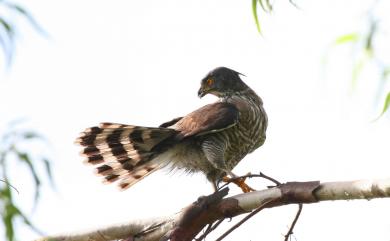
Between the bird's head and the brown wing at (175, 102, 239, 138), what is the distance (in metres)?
0.49

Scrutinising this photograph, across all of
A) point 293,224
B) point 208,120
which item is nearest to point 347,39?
point 293,224

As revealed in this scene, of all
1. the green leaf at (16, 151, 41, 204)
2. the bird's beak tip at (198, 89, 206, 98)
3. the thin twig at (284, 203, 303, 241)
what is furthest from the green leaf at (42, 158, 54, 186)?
the bird's beak tip at (198, 89, 206, 98)

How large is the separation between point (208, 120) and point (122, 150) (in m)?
0.73

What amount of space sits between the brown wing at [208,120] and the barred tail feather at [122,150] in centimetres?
14

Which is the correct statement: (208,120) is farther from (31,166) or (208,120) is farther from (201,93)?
(31,166)

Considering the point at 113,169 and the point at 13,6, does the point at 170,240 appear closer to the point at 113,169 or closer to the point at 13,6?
the point at 13,6

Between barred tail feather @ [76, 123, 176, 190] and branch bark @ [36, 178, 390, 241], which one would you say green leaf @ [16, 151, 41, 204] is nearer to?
branch bark @ [36, 178, 390, 241]

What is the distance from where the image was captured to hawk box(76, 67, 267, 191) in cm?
613

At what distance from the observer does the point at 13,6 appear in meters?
2.71

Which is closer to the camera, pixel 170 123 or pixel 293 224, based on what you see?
pixel 293 224

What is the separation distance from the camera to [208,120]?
6223 mm

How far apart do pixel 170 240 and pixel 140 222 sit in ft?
1.18

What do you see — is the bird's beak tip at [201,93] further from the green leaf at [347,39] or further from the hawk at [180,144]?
the green leaf at [347,39]

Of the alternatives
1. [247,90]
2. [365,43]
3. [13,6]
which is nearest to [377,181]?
[365,43]
